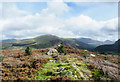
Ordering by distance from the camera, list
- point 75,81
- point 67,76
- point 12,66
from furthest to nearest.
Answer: point 12,66, point 67,76, point 75,81

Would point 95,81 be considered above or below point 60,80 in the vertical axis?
below

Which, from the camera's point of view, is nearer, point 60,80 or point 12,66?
point 60,80

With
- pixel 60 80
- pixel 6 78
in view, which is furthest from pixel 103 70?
pixel 6 78

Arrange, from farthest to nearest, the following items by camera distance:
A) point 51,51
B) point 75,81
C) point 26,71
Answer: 1. point 51,51
2. point 26,71
3. point 75,81

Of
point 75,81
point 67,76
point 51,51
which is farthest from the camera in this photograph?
point 51,51

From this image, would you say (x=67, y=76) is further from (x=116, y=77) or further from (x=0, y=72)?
(x=0, y=72)

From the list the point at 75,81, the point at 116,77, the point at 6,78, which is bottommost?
the point at 116,77

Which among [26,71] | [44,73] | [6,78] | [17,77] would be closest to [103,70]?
[44,73]

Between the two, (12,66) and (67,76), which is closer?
(67,76)

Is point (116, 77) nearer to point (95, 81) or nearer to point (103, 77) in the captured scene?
point (103, 77)
